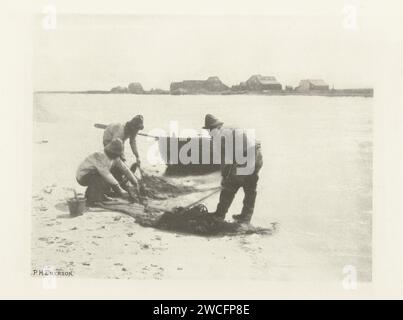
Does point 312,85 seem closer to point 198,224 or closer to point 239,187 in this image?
point 239,187

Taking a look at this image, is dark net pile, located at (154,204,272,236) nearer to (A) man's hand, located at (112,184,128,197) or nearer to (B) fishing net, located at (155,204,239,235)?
(B) fishing net, located at (155,204,239,235)

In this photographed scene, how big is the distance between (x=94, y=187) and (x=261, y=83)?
4.17 feet

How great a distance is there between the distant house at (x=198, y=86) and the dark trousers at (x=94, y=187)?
2.44 ft

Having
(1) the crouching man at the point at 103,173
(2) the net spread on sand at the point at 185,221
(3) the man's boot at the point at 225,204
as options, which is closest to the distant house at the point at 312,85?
(3) the man's boot at the point at 225,204

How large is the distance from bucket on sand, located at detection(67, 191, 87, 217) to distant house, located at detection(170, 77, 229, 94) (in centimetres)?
91

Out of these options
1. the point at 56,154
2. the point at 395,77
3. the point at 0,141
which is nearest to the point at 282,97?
the point at 395,77

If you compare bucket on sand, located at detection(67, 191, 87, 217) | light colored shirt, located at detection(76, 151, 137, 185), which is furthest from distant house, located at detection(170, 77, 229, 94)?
bucket on sand, located at detection(67, 191, 87, 217)

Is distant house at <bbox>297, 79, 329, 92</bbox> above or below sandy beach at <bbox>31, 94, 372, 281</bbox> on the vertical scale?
above

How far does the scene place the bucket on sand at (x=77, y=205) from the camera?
3576 mm

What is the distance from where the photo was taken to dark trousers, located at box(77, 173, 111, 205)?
11.9 feet

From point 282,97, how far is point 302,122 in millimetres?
205

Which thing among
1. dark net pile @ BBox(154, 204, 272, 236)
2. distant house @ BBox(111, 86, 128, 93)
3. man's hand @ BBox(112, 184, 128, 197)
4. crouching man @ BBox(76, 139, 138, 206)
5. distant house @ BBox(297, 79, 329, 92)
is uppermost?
distant house @ BBox(297, 79, 329, 92)

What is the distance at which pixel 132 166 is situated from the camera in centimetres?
363

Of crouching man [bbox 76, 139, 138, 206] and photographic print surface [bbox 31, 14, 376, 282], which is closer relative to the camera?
photographic print surface [bbox 31, 14, 376, 282]
